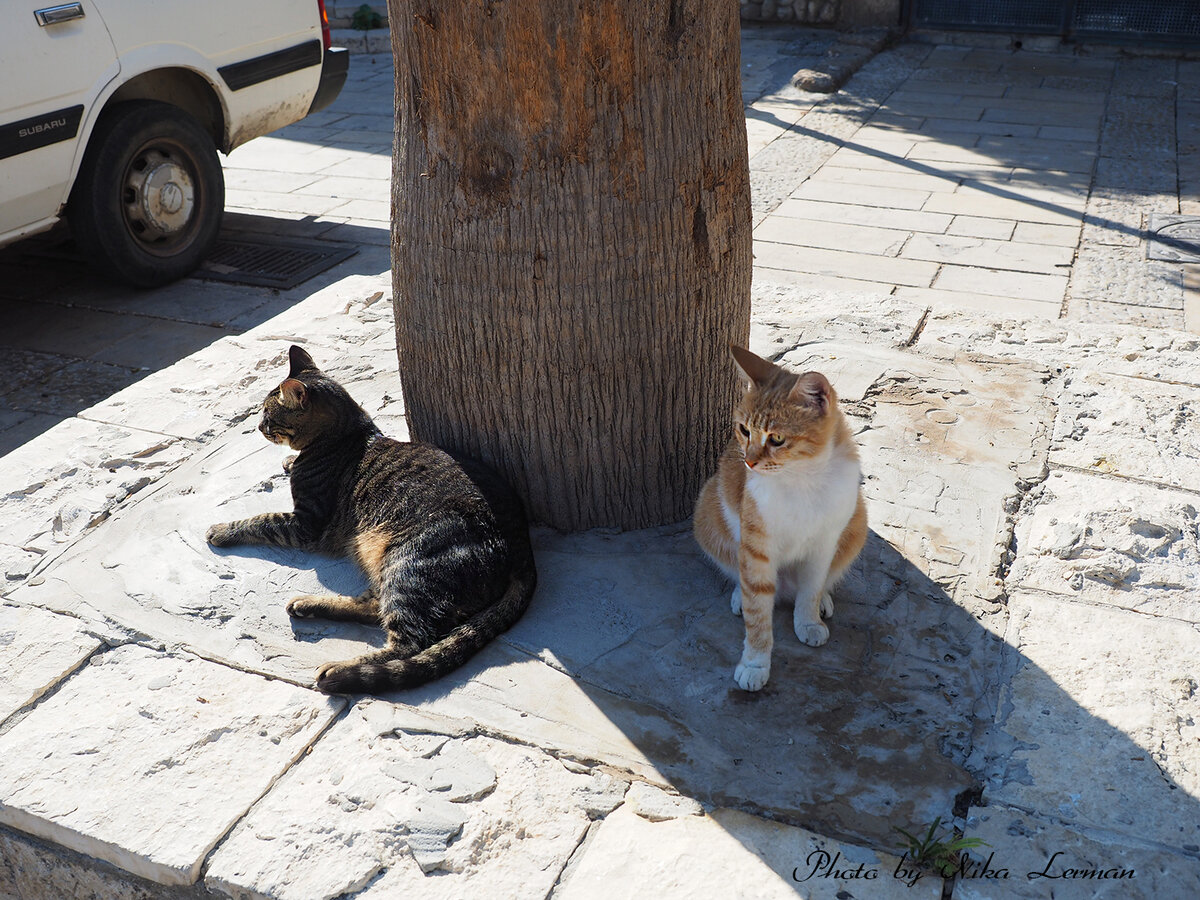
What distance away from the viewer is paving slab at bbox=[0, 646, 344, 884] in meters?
2.48

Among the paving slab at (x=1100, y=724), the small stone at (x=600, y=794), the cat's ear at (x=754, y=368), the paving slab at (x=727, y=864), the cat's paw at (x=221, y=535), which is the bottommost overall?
the paving slab at (x=1100, y=724)

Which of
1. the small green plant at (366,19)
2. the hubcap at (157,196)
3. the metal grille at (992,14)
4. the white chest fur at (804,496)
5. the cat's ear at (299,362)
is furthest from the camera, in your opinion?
the small green plant at (366,19)

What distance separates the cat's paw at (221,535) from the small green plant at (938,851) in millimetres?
2454

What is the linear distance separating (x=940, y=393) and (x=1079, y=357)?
833mm

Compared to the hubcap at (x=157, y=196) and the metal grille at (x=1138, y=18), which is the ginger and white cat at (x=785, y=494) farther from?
the metal grille at (x=1138, y=18)

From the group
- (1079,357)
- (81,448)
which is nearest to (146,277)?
(81,448)

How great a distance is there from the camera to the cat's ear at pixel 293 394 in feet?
11.6

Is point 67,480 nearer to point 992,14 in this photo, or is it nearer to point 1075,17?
point 992,14

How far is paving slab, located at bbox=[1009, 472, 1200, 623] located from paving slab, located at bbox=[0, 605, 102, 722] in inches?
120

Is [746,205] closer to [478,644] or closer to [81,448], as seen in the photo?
[478,644]

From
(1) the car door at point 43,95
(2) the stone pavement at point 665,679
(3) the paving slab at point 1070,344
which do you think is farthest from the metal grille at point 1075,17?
(1) the car door at point 43,95

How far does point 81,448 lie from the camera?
4.16 m

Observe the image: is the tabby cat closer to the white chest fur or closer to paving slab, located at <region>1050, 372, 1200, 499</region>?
the white chest fur
